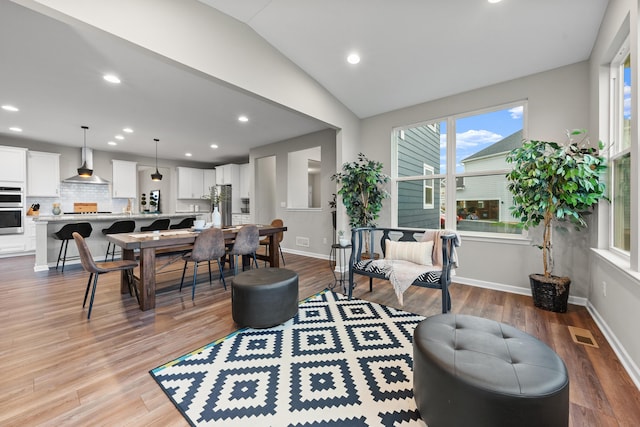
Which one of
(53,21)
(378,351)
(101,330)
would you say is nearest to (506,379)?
(378,351)

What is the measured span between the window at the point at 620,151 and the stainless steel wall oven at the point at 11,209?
950 centimetres

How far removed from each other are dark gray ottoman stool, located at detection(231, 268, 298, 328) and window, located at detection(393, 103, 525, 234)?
266 cm

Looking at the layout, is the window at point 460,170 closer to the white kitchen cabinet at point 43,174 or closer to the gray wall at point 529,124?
the gray wall at point 529,124

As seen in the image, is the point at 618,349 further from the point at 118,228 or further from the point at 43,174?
the point at 43,174

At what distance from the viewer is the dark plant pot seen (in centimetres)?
277

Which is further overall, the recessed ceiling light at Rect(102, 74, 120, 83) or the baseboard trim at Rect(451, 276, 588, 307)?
the recessed ceiling light at Rect(102, 74, 120, 83)

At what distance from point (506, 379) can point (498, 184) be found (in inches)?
122

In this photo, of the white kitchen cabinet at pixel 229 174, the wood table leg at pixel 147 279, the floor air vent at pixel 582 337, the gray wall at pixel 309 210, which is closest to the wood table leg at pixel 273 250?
the gray wall at pixel 309 210

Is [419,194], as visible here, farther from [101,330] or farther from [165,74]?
[101,330]

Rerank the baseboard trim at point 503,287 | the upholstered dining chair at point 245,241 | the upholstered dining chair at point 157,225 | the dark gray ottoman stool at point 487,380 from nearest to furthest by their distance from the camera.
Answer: the dark gray ottoman stool at point 487,380 → the baseboard trim at point 503,287 → the upholstered dining chair at point 245,241 → the upholstered dining chair at point 157,225

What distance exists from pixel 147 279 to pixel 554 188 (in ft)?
14.3

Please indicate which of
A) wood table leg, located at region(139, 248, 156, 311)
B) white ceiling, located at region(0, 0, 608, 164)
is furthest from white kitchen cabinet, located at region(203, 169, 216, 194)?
wood table leg, located at region(139, 248, 156, 311)

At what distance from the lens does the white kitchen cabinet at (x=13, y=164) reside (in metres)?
5.58

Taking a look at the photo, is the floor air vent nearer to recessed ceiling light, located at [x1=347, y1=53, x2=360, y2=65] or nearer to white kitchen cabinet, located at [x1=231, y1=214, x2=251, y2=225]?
recessed ceiling light, located at [x1=347, y1=53, x2=360, y2=65]
